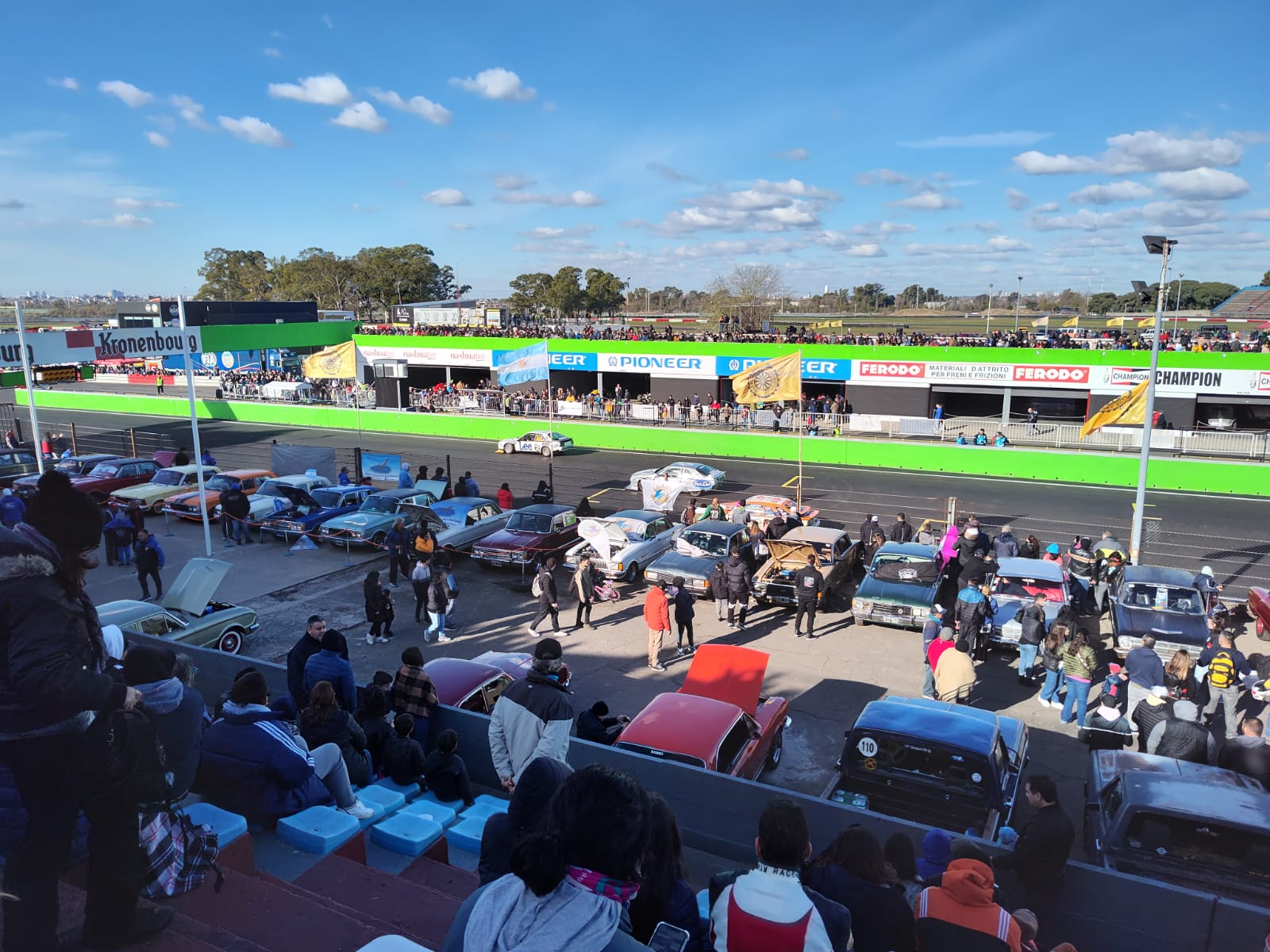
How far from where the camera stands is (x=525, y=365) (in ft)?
83.5

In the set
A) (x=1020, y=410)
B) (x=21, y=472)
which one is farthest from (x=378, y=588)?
(x=1020, y=410)

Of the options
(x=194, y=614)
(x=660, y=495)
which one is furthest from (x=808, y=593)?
(x=660, y=495)

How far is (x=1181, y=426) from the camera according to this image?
3688cm

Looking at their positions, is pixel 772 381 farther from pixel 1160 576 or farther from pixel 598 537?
pixel 1160 576

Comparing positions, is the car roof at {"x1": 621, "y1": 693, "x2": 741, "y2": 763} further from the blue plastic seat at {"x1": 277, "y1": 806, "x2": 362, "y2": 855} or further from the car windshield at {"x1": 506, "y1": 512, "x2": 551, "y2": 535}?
the car windshield at {"x1": 506, "y1": 512, "x2": 551, "y2": 535}

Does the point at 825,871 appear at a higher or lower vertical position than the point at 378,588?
higher

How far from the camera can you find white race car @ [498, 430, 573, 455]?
116ft

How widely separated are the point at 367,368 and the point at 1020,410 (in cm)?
3923

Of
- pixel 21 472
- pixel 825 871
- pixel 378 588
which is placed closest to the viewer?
pixel 825 871

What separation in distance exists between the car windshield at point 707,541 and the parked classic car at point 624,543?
1.13 m

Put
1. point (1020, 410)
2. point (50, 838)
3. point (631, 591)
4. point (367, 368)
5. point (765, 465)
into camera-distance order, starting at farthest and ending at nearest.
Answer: point (367, 368) < point (1020, 410) < point (765, 465) < point (631, 591) < point (50, 838)

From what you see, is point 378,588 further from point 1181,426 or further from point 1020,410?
point 1020,410

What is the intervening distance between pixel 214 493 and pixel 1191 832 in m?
22.9

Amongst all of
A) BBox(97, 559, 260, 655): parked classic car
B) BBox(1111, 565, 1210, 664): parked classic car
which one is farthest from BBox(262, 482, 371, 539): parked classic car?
BBox(1111, 565, 1210, 664): parked classic car
